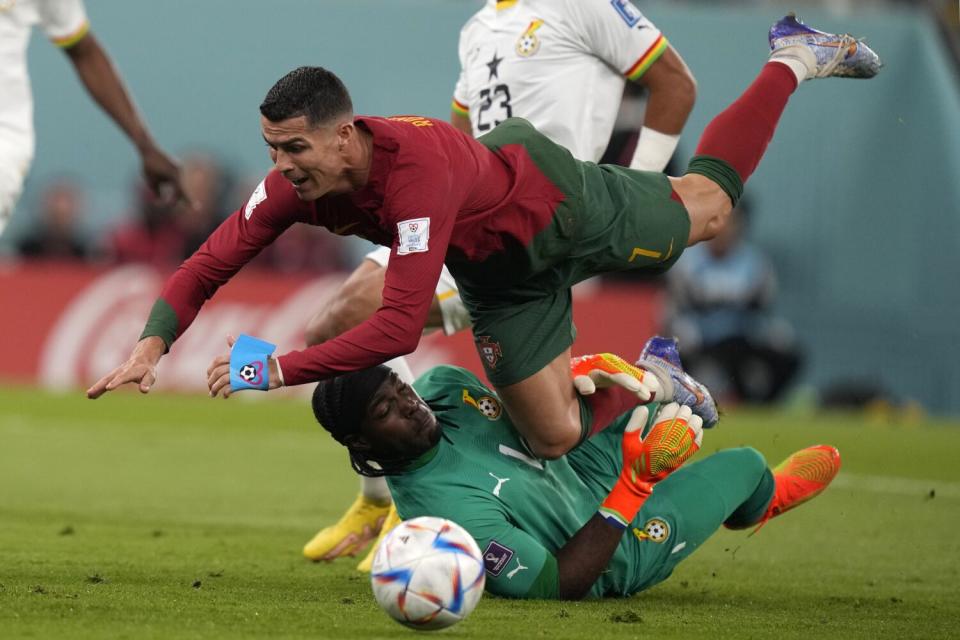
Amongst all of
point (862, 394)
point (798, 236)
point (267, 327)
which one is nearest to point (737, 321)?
point (862, 394)

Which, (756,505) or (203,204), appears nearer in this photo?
(756,505)

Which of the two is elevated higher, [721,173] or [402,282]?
[402,282]

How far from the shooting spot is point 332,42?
66.3 ft

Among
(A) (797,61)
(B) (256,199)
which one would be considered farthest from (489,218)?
(A) (797,61)

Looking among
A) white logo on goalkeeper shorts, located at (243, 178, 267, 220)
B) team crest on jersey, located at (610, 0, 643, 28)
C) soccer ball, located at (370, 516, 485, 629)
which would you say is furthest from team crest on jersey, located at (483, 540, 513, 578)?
team crest on jersey, located at (610, 0, 643, 28)

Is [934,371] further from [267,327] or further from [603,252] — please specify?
[603,252]

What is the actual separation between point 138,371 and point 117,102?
9.98 ft

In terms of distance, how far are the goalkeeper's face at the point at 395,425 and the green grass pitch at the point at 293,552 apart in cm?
55

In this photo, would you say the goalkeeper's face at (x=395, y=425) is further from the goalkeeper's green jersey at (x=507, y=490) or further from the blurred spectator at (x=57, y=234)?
the blurred spectator at (x=57, y=234)

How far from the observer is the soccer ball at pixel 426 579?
4801mm

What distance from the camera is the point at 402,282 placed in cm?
521

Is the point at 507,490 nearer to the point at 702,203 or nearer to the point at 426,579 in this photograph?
the point at 426,579

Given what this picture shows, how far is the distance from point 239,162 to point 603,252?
14.6m

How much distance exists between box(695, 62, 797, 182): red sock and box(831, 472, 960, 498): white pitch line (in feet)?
13.5
